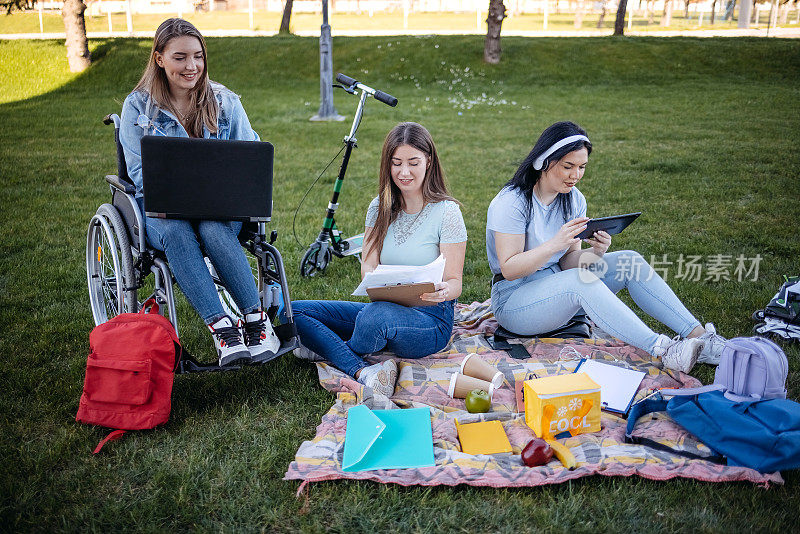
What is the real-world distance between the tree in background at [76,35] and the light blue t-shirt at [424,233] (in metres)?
13.5

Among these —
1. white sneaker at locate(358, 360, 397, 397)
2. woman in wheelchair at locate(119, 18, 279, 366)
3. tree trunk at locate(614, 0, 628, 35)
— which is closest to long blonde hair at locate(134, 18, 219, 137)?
woman in wheelchair at locate(119, 18, 279, 366)

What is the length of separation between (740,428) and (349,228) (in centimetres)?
369

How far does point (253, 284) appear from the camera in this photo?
2893 mm

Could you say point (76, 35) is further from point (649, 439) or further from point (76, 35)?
point (649, 439)

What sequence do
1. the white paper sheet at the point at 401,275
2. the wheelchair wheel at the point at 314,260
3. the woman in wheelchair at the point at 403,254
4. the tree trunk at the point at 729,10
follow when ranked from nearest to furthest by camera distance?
the white paper sheet at the point at 401,275
the woman in wheelchair at the point at 403,254
the wheelchair wheel at the point at 314,260
the tree trunk at the point at 729,10

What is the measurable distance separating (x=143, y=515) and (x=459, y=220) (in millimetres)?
1814

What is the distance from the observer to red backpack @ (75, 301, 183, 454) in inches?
102

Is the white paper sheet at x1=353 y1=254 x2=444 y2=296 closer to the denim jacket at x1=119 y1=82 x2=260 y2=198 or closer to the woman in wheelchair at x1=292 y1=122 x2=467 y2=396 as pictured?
the woman in wheelchair at x1=292 y1=122 x2=467 y2=396

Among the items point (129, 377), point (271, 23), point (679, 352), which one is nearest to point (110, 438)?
point (129, 377)

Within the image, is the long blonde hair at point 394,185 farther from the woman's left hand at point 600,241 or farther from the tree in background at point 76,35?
the tree in background at point 76,35

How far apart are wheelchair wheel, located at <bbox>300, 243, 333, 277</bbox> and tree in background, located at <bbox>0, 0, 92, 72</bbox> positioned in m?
12.3

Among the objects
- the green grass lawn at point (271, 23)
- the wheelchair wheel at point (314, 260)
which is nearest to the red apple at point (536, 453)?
the wheelchair wheel at point (314, 260)

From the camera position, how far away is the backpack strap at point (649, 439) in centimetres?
244

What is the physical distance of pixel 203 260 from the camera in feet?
9.29
